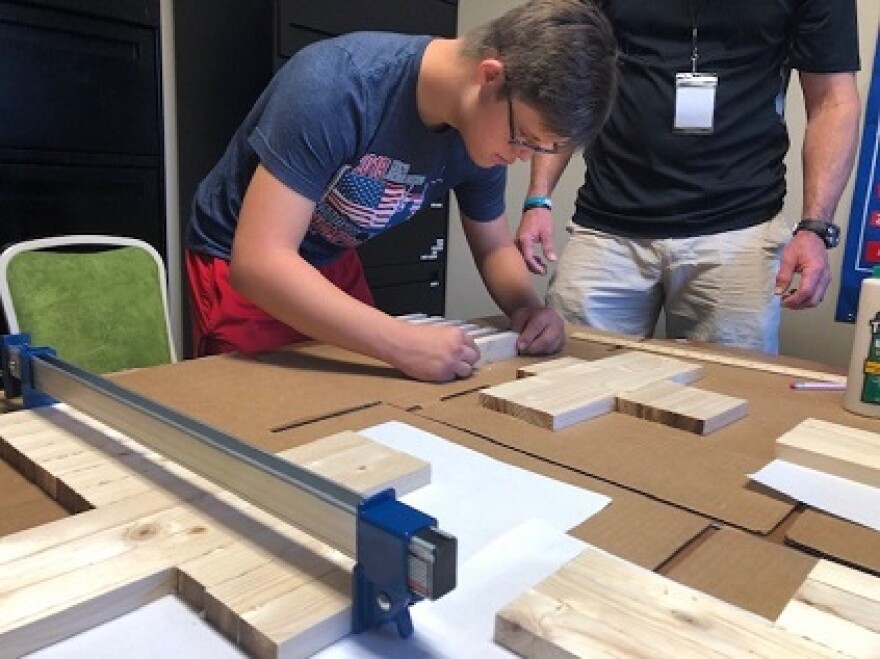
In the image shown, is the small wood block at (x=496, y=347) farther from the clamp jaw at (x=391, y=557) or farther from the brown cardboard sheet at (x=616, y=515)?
the clamp jaw at (x=391, y=557)

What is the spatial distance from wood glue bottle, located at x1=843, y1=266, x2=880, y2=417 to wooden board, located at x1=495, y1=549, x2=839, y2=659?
58cm

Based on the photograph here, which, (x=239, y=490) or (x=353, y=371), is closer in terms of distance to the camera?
(x=239, y=490)

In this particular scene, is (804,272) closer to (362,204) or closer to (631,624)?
(362,204)

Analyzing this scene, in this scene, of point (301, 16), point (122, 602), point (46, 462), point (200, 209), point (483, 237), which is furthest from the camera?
point (301, 16)

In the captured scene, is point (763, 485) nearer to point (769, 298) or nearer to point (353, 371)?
point (353, 371)

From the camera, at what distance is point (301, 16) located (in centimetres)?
245

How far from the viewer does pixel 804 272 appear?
4.18 ft

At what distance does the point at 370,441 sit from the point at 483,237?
82cm

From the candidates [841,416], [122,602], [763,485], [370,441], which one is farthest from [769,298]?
[122,602]

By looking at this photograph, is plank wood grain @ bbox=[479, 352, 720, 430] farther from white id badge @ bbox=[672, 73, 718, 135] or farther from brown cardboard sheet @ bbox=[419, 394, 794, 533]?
white id badge @ bbox=[672, 73, 718, 135]

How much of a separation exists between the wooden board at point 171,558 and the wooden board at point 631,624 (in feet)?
0.38

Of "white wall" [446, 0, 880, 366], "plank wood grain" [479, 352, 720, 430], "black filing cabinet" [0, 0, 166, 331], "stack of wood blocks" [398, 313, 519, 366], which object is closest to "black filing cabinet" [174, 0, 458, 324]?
"black filing cabinet" [0, 0, 166, 331]

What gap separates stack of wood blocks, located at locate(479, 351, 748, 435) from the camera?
87 centimetres

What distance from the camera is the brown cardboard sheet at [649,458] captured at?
0.68m
